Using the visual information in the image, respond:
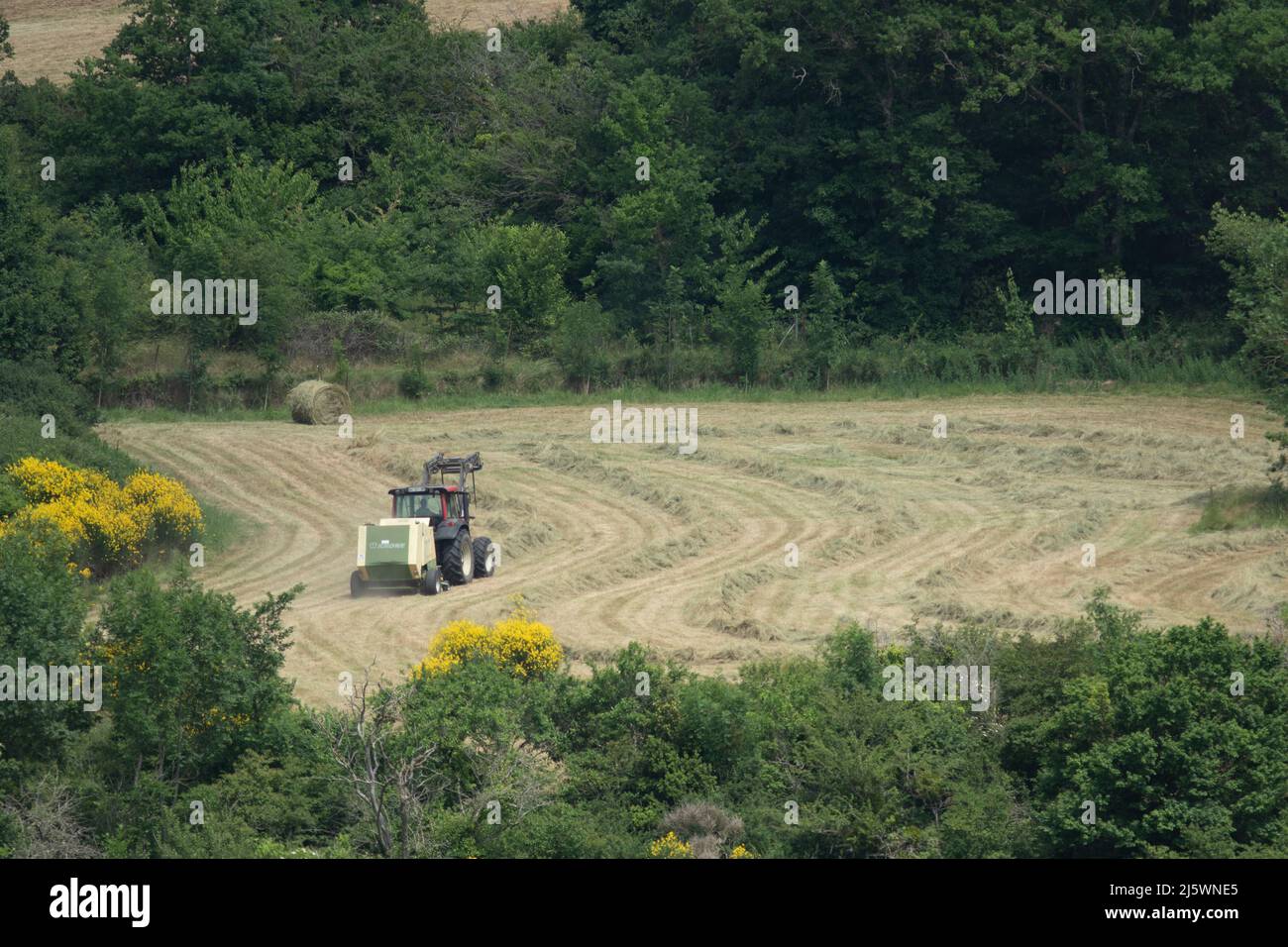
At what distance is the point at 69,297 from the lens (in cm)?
3841

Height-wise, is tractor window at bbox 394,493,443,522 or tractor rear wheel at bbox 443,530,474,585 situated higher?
tractor window at bbox 394,493,443,522

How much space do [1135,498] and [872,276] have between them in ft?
66.4

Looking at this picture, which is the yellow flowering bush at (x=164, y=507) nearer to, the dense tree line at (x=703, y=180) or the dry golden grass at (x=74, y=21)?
the dense tree line at (x=703, y=180)

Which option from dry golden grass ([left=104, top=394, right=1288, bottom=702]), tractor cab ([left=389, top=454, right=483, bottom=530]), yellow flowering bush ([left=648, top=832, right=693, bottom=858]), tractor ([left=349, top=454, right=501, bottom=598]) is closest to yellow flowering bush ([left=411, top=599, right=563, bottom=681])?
dry golden grass ([left=104, top=394, right=1288, bottom=702])

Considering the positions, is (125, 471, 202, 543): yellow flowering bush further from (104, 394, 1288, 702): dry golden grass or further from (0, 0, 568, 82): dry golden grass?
(0, 0, 568, 82): dry golden grass

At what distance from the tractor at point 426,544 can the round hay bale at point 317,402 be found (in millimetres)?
13115

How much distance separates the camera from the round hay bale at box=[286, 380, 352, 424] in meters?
40.7

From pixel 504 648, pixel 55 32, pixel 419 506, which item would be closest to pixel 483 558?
pixel 419 506

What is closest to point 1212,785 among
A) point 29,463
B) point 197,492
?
point 29,463

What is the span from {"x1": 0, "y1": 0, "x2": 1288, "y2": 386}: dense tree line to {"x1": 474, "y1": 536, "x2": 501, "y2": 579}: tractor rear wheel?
15414 mm

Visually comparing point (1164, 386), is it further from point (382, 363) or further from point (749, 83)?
point (382, 363)

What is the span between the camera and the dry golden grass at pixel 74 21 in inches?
2650
